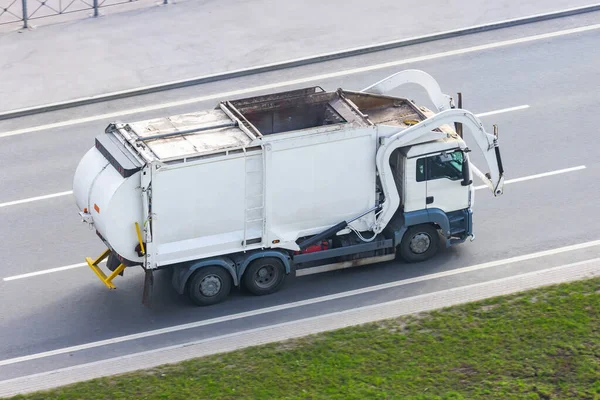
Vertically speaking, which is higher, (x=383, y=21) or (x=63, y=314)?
(x=383, y=21)

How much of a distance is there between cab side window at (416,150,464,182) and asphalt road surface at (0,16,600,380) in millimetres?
1577

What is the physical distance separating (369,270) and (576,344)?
4.21m

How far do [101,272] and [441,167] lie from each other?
5.90 meters

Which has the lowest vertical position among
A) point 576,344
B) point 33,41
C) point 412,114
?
point 576,344

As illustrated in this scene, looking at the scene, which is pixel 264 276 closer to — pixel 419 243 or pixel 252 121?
pixel 252 121

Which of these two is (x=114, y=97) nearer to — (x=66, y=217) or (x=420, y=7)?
(x=66, y=217)

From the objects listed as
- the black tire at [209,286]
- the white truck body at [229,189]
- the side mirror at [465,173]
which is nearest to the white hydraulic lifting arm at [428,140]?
the white truck body at [229,189]

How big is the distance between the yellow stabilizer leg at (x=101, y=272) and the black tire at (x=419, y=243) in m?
4.77

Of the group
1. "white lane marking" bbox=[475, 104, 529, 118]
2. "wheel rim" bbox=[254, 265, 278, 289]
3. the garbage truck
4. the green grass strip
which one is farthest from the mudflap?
"white lane marking" bbox=[475, 104, 529, 118]

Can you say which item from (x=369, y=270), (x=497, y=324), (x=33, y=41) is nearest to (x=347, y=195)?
(x=369, y=270)

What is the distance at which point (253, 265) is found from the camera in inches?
724

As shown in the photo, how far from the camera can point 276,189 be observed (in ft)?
59.0

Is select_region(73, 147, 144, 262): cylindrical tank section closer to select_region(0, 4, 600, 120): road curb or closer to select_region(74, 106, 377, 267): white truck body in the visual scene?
select_region(74, 106, 377, 267): white truck body

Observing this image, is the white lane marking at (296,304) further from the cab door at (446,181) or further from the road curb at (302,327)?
the cab door at (446,181)
